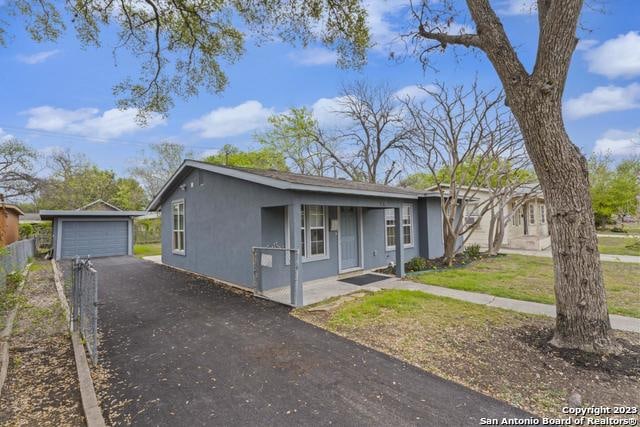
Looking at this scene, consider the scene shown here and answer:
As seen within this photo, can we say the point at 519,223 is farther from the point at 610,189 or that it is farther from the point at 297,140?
the point at 297,140

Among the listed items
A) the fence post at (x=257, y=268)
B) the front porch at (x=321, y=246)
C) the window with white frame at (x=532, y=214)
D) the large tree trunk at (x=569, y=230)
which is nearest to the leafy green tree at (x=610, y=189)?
the window with white frame at (x=532, y=214)

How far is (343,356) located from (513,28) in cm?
778

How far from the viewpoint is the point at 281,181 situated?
19.7ft

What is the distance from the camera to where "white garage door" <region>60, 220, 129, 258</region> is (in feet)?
49.7

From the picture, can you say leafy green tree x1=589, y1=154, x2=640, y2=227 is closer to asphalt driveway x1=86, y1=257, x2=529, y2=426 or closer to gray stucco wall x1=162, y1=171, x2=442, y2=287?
gray stucco wall x1=162, y1=171, x2=442, y2=287

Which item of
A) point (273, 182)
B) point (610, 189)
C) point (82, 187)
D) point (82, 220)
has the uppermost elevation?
point (82, 187)

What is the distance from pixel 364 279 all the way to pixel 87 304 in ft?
20.8

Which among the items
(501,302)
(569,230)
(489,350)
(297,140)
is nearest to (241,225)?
(489,350)

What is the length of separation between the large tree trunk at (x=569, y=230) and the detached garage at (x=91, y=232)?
17676mm

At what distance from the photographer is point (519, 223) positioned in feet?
61.9

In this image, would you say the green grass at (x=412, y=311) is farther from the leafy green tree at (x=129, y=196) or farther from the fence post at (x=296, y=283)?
the leafy green tree at (x=129, y=196)

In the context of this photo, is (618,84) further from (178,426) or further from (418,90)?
(178,426)

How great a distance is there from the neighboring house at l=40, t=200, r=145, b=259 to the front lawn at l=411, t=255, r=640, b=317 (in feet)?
51.3

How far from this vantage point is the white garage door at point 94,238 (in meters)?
15.1
